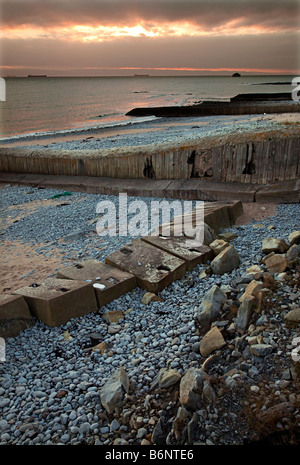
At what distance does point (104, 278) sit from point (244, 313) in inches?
87.4

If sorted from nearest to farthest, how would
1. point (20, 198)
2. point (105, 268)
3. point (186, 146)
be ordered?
point (105, 268)
point (186, 146)
point (20, 198)

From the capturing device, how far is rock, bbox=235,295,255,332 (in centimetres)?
409

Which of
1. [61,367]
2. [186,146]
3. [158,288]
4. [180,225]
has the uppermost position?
[186,146]

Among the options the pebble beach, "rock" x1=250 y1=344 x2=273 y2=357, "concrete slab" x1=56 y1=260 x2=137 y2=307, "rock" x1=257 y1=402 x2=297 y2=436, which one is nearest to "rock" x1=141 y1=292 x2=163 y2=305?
the pebble beach

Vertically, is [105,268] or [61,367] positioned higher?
[105,268]

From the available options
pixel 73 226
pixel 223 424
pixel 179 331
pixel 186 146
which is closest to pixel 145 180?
pixel 186 146

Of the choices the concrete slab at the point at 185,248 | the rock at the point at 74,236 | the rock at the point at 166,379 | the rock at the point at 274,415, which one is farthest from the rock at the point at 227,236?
the rock at the point at 274,415

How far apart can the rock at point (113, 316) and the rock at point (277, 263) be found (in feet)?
7.62

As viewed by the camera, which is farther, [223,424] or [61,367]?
[61,367]

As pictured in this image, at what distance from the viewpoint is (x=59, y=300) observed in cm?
470

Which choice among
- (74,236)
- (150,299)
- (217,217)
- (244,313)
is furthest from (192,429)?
(74,236)
